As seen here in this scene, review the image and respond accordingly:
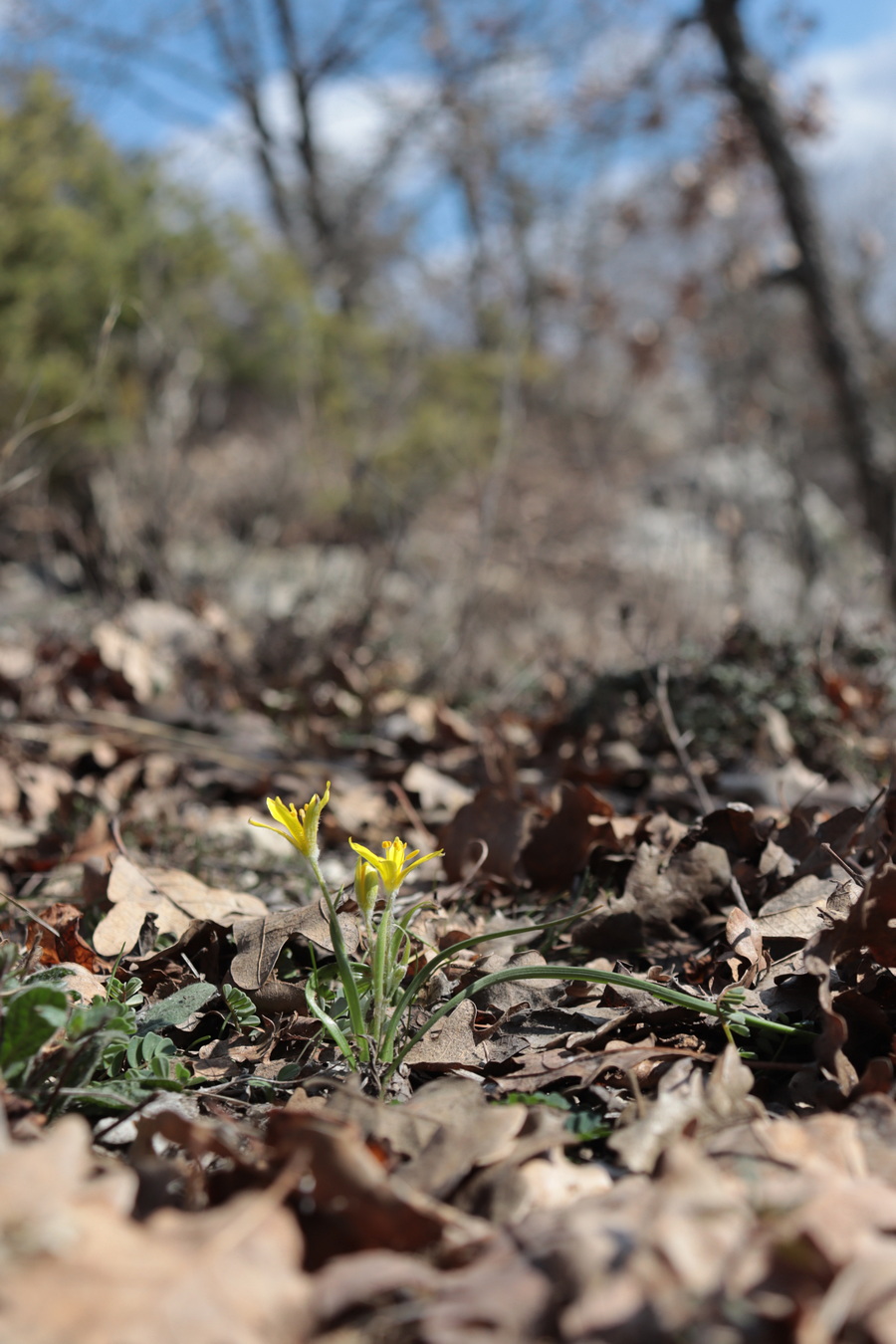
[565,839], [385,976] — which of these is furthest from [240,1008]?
[565,839]

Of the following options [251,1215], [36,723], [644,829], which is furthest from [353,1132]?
[36,723]

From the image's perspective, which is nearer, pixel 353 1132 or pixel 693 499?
pixel 353 1132

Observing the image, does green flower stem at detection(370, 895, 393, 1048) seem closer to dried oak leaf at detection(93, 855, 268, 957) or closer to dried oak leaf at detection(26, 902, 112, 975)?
dried oak leaf at detection(93, 855, 268, 957)

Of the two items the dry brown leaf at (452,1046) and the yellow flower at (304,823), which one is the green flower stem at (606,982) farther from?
the yellow flower at (304,823)

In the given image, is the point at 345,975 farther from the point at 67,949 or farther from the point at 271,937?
the point at 67,949

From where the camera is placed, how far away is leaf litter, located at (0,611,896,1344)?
2.67 ft

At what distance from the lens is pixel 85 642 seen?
13.1 feet

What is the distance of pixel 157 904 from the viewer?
6.20 feet

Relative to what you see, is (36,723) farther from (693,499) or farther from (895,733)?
(693,499)

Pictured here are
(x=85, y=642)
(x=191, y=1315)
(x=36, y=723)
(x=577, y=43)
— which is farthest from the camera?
(x=577, y=43)

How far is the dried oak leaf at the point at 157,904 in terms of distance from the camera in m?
1.75

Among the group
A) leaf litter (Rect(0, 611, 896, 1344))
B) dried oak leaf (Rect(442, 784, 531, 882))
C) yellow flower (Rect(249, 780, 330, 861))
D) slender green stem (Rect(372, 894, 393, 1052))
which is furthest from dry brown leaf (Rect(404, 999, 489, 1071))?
dried oak leaf (Rect(442, 784, 531, 882))

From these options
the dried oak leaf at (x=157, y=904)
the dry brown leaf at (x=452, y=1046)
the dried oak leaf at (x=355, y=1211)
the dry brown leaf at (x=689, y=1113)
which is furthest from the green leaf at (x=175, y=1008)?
the dry brown leaf at (x=689, y=1113)

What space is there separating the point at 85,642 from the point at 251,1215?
3.45m
